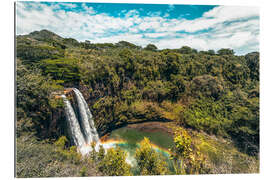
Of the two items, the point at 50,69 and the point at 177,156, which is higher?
the point at 50,69

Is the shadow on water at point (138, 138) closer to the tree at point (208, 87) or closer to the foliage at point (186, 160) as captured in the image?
the foliage at point (186, 160)

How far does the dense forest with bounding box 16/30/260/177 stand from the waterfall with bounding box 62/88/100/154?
25cm

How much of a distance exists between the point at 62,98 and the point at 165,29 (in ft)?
11.4

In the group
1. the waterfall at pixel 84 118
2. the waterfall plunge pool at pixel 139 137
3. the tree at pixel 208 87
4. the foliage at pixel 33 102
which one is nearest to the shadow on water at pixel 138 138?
the waterfall plunge pool at pixel 139 137

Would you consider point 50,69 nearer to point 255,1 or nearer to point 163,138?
point 163,138

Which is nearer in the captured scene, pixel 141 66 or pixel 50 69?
pixel 50 69

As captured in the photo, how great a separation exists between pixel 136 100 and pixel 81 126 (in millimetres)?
2911

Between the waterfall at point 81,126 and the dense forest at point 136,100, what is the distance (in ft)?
0.82

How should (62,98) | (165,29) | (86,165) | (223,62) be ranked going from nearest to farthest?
(86,165)
(62,98)
(165,29)
(223,62)

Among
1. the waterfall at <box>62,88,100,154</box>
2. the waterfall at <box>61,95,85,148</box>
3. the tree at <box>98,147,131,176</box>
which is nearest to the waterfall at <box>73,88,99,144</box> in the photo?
the waterfall at <box>62,88,100,154</box>

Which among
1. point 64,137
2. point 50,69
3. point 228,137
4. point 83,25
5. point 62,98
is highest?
point 83,25

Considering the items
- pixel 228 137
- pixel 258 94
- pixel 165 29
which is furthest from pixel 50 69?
pixel 228 137

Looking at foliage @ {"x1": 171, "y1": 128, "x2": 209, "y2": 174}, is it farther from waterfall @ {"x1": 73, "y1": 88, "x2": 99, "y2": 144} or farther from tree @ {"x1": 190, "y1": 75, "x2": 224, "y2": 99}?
tree @ {"x1": 190, "y1": 75, "x2": 224, "y2": 99}
